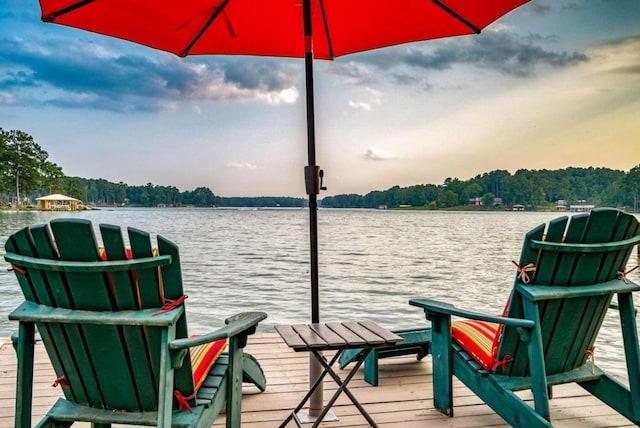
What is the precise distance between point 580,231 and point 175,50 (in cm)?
233

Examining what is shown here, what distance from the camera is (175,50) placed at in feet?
9.77

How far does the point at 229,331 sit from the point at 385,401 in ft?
4.00

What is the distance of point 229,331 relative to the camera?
5.89ft

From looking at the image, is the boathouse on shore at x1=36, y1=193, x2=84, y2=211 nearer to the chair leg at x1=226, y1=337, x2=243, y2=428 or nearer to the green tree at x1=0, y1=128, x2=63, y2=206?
the green tree at x1=0, y1=128, x2=63, y2=206

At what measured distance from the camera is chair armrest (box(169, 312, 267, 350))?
5.45 ft

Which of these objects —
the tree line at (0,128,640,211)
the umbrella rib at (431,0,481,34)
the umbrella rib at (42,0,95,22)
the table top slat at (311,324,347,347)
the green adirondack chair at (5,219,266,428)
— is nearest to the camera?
the green adirondack chair at (5,219,266,428)

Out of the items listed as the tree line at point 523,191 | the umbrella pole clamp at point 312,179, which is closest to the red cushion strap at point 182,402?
the umbrella pole clamp at point 312,179

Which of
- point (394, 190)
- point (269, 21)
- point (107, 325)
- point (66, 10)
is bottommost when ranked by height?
point (107, 325)

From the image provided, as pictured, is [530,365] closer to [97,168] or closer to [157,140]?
[157,140]

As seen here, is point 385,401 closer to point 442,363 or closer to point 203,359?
point 442,363

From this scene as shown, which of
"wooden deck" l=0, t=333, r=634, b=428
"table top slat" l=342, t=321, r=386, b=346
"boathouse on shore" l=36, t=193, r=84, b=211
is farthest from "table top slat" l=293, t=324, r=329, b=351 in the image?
"boathouse on shore" l=36, t=193, r=84, b=211

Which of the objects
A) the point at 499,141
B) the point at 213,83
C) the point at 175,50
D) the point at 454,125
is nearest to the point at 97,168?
the point at 213,83

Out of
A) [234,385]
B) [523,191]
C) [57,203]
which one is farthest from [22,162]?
[234,385]

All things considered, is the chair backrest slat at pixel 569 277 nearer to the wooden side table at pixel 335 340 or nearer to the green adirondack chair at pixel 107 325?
the wooden side table at pixel 335 340
